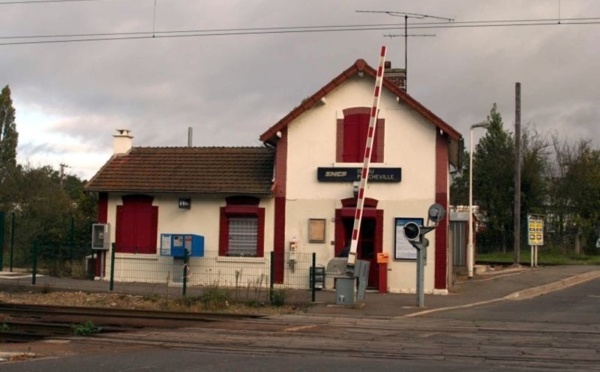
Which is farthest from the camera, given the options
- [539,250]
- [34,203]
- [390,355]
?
[539,250]

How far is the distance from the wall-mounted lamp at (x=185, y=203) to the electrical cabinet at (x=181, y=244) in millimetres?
1173

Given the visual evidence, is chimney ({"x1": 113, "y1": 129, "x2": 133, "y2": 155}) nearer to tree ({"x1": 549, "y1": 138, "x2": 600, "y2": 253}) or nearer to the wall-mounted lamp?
the wall-mounted lamp

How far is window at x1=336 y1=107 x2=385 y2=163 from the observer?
26.0 meters

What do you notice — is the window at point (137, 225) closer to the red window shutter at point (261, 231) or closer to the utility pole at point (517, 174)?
the red window shutter at point (261, 231)

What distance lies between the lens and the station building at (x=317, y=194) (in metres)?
25.6

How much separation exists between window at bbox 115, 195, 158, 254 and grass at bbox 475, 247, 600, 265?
68.1 ft

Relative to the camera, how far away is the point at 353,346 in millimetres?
13398

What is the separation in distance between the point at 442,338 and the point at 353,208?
11476 millimetres

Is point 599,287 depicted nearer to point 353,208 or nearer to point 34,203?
point 353,208

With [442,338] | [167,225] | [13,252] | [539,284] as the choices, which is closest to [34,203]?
[13,252]

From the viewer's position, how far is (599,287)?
27672mm

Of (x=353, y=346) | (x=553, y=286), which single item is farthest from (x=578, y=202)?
(x=353, y=346)

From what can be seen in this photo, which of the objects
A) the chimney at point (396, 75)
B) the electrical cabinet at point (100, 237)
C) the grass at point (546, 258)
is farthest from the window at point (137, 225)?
the grass at point (546, 258)

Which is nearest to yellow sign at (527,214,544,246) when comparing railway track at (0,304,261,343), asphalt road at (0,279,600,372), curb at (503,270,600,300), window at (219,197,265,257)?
curb at (503,270,600,300)
